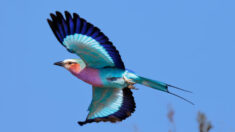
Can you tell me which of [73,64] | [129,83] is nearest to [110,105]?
[129,83]

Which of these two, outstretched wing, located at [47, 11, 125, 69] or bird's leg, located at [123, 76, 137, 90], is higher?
outstretched wing, located at [47, 11, 125, 69]

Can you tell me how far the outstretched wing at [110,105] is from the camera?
22.3 ft

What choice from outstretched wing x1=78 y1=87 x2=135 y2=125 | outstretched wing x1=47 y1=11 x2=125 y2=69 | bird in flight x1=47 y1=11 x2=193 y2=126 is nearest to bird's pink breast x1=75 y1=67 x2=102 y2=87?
bird in flight x1=47 y1=11 x2=193 y2=126

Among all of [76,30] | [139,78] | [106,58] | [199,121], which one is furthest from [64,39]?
[199,121]

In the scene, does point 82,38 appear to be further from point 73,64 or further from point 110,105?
point 110,105

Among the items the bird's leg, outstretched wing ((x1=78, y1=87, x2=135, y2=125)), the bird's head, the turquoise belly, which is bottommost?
outstretched wing ((x1=78, y1=87, x2=135, y2=125))

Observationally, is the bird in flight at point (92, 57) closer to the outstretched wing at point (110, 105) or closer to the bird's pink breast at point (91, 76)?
the bird's pink breast at point (91, 76)

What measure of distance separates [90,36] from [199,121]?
6.24 ft

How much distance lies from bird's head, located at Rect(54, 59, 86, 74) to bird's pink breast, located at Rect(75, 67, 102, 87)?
6 cm

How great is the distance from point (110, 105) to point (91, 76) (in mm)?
873

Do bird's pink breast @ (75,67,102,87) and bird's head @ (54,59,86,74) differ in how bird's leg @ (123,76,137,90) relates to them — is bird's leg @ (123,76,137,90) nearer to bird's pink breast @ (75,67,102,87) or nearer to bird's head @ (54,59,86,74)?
bird's pink breast @ (75,67,102,87)

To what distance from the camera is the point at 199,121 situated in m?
4.91

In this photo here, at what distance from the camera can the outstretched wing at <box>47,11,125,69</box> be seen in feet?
19.6

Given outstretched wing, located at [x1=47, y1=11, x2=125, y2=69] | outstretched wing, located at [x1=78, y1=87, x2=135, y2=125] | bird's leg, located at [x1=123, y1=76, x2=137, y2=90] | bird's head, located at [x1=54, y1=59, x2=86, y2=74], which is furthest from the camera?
outstretched wing, located at [x1=78, y1=87, x2=135, y2=125]
